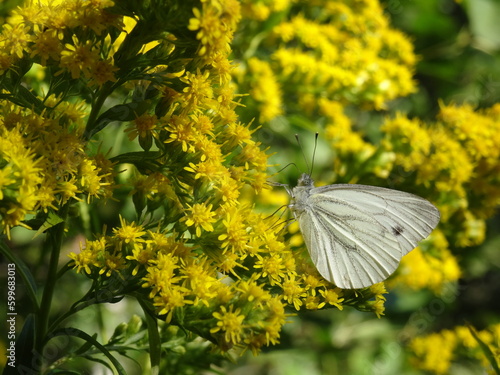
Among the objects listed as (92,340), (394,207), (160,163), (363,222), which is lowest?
(363,222)

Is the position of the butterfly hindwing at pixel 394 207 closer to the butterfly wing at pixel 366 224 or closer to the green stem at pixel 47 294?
the butterfly wing at pixel 366 224

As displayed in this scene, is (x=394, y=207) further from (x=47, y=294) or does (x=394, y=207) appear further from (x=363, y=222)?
(x=47, y=294)

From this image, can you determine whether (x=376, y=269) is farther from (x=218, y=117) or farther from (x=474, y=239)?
(x=474, y=239)

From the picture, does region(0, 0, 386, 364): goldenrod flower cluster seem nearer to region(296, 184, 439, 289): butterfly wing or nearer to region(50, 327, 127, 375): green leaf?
region(50, 327, 127, 375): green leaf

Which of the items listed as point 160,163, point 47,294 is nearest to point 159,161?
point 160,163

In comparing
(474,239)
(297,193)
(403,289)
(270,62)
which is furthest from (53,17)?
(403,289)

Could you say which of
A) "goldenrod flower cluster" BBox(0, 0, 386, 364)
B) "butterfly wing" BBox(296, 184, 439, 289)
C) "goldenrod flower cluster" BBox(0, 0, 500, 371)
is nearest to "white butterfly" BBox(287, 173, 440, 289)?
→ "butterfly wing" BBox(296, 184, 439, 289)

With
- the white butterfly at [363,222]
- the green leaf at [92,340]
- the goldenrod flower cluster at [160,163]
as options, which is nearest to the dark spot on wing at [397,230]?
the white butterfly at [363,222]
